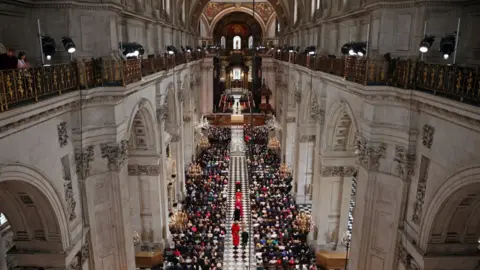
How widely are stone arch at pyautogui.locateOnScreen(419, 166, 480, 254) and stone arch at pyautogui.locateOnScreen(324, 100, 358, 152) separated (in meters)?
5.79

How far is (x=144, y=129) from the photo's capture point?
51.7 ft

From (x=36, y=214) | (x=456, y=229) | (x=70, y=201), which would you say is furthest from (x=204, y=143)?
(x=456, y=229)

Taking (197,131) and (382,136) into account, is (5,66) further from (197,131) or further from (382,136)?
(197,131)

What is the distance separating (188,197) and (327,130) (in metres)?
11.4

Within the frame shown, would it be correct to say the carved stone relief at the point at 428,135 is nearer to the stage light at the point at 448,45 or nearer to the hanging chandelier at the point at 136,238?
the stage light at the point at 448,45

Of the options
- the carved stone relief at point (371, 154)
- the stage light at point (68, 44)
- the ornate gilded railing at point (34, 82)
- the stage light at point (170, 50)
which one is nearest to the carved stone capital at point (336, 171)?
the carved stone relief at point (371, 154)

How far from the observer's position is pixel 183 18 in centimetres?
2878

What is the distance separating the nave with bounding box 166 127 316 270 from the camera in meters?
17.0

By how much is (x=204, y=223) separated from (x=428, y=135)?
13112 millimetres

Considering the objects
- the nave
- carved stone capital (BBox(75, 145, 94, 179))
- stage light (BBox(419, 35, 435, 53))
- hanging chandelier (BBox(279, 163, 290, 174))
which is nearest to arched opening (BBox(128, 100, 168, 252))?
the nave

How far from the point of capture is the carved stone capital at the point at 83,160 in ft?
33.9

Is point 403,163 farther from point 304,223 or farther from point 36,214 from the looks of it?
point 36,214

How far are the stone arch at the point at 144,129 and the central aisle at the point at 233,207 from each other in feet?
17.6

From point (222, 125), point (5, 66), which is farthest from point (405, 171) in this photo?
point (222, 125)
